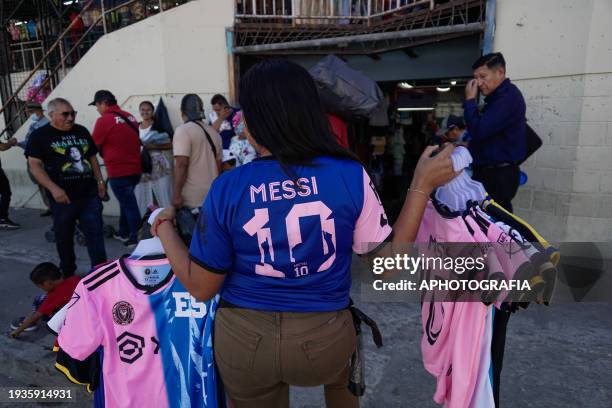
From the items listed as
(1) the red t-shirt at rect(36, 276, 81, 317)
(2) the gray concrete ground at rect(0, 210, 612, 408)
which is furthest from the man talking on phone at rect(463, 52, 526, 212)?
(1) the red t-shirt at rect(36, 276, 81, 317)

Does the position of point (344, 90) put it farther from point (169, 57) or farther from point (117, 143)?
point (169, 57)

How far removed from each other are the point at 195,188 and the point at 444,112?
6.57m

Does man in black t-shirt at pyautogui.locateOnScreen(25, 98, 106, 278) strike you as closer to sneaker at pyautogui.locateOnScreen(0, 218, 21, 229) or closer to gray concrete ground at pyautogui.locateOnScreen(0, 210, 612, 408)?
gray concrete ground at pyautogui.locateOnScreen(0, 210, 612, 408)

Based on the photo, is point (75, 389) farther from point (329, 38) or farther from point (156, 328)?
point (329, 38)

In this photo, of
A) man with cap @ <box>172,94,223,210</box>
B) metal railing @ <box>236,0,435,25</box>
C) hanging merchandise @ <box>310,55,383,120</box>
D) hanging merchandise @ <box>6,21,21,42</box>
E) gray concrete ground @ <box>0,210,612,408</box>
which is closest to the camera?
gray concrete ground @ <box>0,210,612,408</box>

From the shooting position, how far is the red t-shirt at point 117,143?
5.30 m

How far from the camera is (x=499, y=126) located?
3.38 m

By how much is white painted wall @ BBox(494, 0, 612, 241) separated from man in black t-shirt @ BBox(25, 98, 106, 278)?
4.52 metres

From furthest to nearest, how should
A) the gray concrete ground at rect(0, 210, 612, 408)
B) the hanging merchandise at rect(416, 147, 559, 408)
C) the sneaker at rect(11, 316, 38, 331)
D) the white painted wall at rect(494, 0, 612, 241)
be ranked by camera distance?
the white painted wall at rect(494, 0, 612, 241) → the sneaker at rect(11, 316, 38, 331) → the gray concrete ground at rect(0, 210, 612, 408) → the hanging merchandise at rect(416, 147, 559, 408)

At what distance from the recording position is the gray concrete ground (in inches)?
109

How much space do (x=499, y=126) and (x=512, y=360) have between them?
65.9 inches

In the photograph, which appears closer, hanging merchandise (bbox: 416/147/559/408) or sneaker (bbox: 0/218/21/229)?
hanging merchandise (bbox: 416/147/559/408)

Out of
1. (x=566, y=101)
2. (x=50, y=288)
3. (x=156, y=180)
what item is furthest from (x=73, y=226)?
(x=566, y=101)

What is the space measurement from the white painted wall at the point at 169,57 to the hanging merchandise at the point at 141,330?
5411mm
